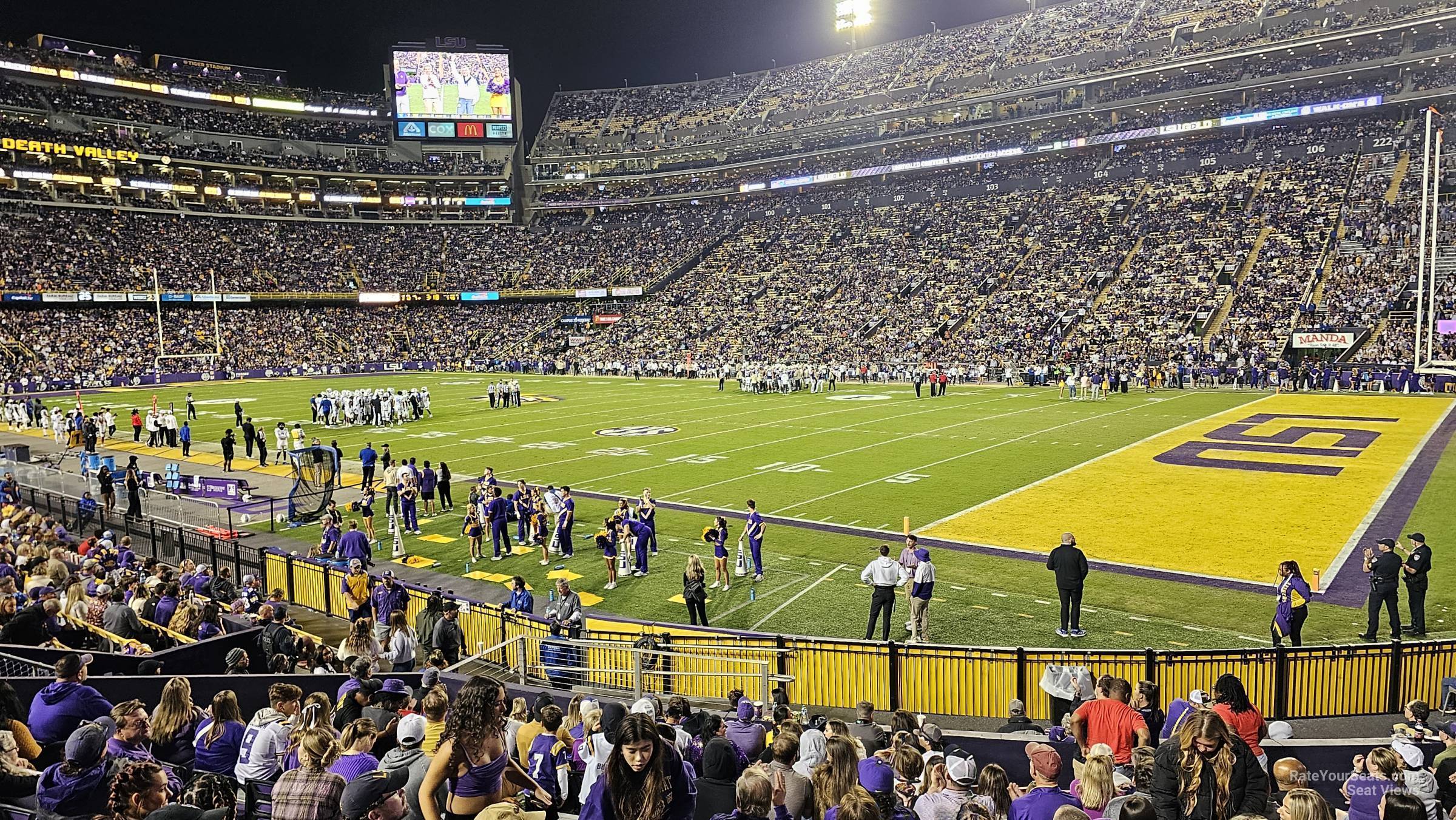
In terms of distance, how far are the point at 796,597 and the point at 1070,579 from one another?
4.00 m

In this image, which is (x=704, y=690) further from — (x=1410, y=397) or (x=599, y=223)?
(x=599, y=223)

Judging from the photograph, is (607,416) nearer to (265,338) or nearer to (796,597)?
(796,597)

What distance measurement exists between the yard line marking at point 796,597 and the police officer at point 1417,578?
24.3 ft

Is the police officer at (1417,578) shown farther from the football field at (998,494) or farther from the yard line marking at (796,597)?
the yard line marking at (796,597)

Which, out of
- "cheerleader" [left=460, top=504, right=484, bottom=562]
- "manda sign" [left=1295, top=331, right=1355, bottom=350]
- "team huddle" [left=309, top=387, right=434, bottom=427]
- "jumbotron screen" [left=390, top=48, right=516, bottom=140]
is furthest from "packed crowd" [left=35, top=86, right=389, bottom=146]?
"manda sign" [left=1295, top=331, right=1355, bottom=350]

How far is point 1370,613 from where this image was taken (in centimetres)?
1016

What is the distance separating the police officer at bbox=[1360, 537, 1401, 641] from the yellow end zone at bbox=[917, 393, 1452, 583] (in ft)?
8.29

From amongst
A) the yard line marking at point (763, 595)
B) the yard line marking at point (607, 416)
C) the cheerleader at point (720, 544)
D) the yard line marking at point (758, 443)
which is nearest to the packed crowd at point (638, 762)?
the yard line marking at point (763, 595)

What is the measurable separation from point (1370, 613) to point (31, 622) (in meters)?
14.8

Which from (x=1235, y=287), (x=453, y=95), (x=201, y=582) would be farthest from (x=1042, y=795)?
Answer: (x=453, y=95)

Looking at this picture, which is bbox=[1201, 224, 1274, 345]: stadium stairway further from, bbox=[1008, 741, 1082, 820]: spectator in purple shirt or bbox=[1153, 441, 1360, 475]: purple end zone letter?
bbox=[1008, 741, 1082, 820]: spectator in purple shirt

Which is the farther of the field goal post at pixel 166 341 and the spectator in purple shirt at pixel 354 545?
the field goal post at pixel 166 341

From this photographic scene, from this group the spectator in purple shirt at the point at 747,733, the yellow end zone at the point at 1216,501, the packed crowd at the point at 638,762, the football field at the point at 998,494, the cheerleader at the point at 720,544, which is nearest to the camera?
the packed crowd at the point at 638,762

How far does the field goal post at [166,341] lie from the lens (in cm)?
5928
